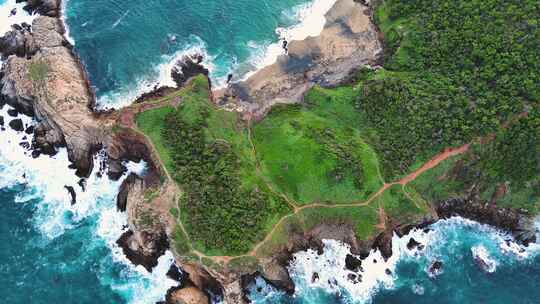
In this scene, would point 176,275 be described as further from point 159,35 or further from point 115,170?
point 159,35

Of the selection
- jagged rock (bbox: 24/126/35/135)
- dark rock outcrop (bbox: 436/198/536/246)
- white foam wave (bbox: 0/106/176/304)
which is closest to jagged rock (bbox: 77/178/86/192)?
white foam wave (bbox: 0/106/176/304)

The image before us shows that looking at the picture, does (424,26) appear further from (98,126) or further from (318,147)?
(98,126)

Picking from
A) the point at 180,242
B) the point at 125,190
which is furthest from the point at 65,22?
the point at 180,242

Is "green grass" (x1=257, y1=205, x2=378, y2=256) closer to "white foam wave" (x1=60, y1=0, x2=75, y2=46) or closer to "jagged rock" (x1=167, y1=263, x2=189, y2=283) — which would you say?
"jagged rock" (x1=167, y1=263, x2=189, y2=283)

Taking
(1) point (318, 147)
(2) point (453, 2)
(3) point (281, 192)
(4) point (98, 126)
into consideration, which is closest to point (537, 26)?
(2) point (453, 2)

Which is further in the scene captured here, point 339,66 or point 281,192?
point 339,66
